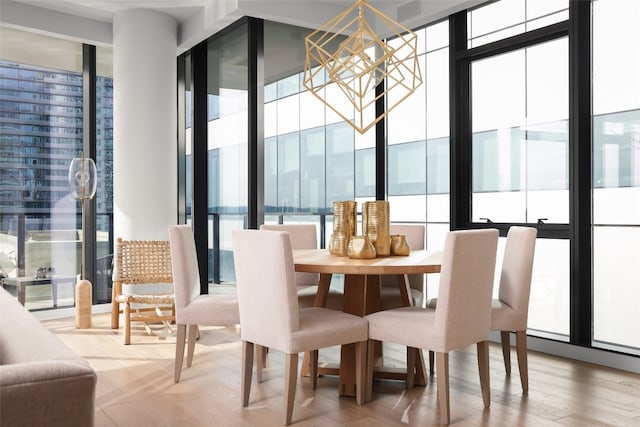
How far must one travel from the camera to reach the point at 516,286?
3.31 metres

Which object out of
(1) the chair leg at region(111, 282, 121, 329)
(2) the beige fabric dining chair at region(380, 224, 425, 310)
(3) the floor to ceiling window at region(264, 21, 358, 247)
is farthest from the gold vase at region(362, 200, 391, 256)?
(1) the chair leg at region(111, 282, 121, 329)

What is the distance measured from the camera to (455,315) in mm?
2744

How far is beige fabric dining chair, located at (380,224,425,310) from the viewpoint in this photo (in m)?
3.84

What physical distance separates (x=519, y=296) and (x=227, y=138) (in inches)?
132

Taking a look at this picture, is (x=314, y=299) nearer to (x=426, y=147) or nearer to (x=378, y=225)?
(x=378, y=225)

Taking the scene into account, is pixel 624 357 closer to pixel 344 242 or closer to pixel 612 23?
pixel 344 242

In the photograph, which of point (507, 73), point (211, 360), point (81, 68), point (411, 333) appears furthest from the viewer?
point (81, 68)

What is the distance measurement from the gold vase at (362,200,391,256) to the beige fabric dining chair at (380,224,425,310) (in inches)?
16.7

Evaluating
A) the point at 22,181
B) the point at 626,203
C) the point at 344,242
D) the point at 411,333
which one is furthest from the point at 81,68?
the point at 626,203

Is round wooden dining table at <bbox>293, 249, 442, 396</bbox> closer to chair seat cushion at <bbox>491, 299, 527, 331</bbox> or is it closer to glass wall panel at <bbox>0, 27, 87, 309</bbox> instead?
chair seat cushion at <bbox>491, 299, 527, 331</bbox>

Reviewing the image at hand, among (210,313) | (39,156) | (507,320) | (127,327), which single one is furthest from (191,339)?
(39,156)

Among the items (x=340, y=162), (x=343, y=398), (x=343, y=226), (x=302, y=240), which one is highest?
(x=340, y=162)

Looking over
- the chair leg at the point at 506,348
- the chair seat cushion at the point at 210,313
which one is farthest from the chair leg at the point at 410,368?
the chair seat cushion at the point at 210,313

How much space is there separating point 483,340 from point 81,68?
472 centimetres
